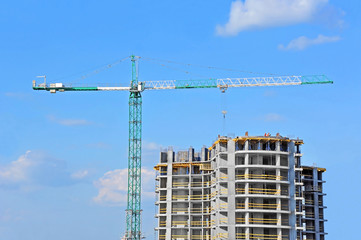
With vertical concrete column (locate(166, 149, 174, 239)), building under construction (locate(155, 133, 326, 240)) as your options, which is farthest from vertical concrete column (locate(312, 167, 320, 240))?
vertical concrete column (locate(166, 149, 174, 239))

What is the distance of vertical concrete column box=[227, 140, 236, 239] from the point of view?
10419cm

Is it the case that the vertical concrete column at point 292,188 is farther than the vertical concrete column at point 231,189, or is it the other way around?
the vertical concrete column at point 292,188

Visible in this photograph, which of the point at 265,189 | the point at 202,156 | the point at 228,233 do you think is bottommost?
the point at 228,233

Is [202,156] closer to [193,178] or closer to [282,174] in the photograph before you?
[193,178]

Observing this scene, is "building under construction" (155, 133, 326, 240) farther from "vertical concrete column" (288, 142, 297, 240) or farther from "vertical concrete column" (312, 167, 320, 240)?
"vertical concrete column" (312, 167, 320, 240)

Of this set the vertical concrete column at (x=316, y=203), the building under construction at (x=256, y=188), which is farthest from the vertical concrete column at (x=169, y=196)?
the vertical concrete column at (x=316, y=203)

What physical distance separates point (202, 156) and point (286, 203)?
22.2 meters

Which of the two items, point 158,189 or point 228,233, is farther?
point 158,189

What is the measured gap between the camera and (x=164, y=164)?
409 feet

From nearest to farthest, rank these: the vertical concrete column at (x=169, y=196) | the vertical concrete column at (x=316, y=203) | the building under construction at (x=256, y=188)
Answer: the building under construction at (x=256, y=188), the vertical concrete column at (x=316, y=203), the vertical concrete column at (x=169, y=196)

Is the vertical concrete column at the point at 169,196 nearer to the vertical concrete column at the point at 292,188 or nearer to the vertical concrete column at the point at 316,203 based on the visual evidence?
the vertical concrete column at the point at 292,188

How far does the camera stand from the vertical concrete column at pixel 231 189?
104 metres

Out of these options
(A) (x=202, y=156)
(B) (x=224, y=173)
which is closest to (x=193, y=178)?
(A) (x=202, y=156)

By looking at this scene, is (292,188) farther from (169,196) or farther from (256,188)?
(169,196)
